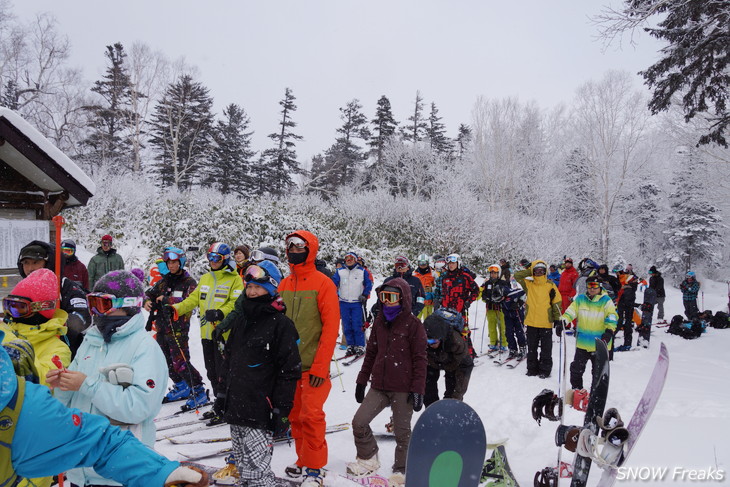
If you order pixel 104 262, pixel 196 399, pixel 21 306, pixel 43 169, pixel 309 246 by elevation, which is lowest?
pixel 196 399

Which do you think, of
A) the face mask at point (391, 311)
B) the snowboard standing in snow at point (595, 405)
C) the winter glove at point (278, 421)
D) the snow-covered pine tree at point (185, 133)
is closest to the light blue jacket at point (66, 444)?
the winter glove at point (278, 421)

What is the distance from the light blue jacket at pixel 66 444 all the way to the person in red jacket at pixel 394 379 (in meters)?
2.52

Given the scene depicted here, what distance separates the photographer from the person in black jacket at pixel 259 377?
3031mm

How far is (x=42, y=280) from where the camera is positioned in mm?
2633

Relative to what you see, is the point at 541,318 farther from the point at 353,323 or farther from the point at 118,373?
the point at 118,373

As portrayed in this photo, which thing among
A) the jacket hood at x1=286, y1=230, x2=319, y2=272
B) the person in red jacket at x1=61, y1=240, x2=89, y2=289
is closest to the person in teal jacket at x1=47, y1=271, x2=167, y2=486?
the jacket hood at x1=286, y1=230, x2=319, y2=272

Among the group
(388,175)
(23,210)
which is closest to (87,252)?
(23,210)

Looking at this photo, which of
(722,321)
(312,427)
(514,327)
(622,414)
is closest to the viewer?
(312,427)

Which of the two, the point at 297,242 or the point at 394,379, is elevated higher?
the point at 297,242

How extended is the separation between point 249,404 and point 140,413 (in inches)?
35.8

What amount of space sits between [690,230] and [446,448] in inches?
1425

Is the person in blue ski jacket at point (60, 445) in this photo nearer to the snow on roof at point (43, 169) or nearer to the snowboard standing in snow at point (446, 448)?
the snowboard standing in snow at point (446, 448)

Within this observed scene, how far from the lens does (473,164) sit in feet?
101

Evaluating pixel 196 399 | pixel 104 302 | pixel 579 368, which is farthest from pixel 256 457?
pixel 579 368
